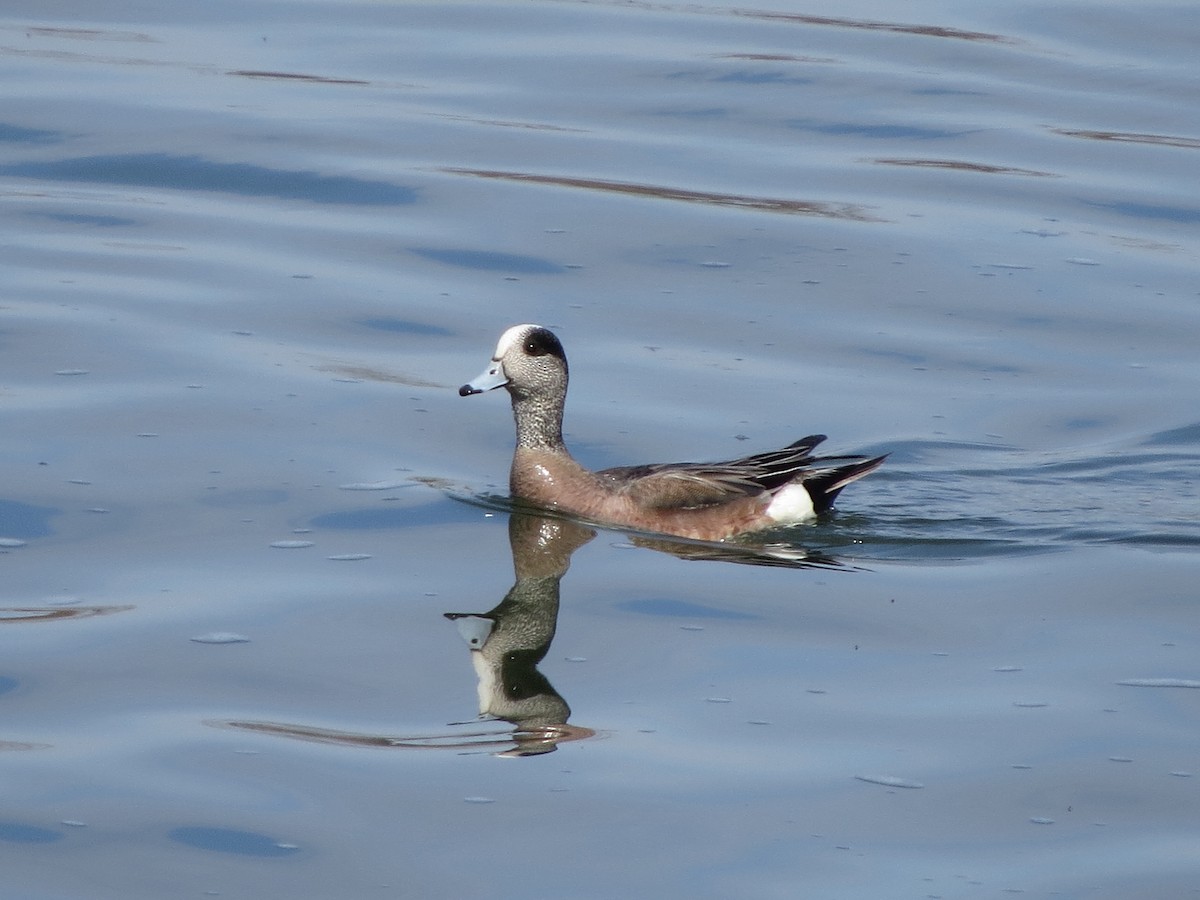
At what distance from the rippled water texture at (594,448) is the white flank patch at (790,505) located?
29 cm

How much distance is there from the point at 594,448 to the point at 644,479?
50.0 inches

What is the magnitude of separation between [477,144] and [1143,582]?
8588 millimetres

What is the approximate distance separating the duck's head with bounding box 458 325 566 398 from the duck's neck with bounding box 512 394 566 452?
0.05 meters

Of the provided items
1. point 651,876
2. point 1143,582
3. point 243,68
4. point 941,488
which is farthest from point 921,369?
point 243,68

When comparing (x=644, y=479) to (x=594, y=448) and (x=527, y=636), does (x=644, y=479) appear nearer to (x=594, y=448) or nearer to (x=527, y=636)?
(x=594, y=448)

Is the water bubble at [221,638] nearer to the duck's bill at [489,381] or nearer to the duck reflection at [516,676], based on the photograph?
the duck reflection at [516,676]

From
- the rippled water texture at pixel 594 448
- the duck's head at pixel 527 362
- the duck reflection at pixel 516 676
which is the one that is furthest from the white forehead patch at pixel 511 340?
the duck reflection at pixel 516 676

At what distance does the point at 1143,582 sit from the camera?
7699 mm

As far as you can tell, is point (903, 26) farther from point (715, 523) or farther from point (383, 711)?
point (383, 711)

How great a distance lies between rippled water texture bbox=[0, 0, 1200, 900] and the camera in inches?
220

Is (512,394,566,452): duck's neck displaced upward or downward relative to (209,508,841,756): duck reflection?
upward

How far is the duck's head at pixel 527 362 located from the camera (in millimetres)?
8961

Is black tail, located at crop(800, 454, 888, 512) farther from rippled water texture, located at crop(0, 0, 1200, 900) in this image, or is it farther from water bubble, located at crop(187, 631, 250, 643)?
water bubble, located at crop(187, 631, 250, 643)

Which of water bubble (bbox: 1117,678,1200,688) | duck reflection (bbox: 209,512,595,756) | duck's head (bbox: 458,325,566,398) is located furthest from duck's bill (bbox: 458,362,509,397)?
water bubble (bbox: 1117,678,1200,688)
